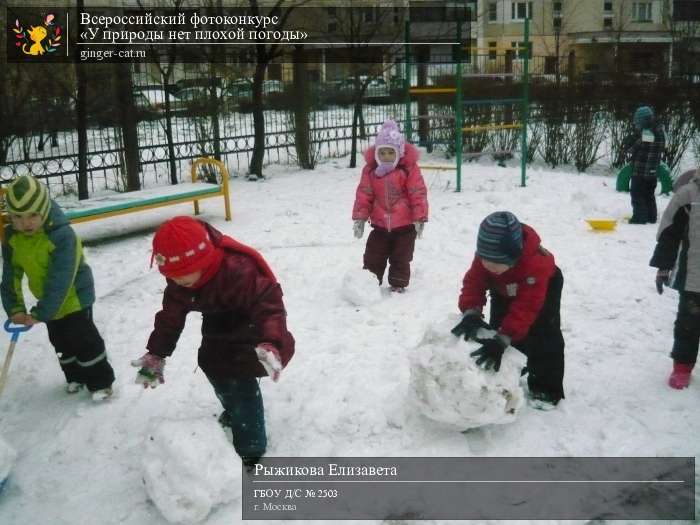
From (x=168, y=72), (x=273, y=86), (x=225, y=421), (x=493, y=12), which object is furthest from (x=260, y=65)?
(x=493, y=12)

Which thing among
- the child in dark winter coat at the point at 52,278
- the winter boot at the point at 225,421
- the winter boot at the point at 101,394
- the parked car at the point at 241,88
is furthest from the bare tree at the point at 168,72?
the winter boot at the point at 225,421

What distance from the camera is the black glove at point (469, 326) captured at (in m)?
2.77

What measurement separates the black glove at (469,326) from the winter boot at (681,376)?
115 cm

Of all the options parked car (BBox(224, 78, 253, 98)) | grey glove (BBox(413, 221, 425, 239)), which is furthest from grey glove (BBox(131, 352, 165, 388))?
parked car (BBox(224, 78, 253, 98))

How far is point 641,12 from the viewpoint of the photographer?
129 ft

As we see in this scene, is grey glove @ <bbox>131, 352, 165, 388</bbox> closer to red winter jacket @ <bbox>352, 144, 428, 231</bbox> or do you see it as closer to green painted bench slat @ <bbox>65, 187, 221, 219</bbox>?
red winter jacket @ <bbox>352, 144, 428, 231</bbox>

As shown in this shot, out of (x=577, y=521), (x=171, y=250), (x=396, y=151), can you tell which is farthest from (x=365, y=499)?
(x=396, y=151)

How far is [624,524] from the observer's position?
236 centimetres

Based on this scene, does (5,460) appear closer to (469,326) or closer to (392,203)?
(469,326)

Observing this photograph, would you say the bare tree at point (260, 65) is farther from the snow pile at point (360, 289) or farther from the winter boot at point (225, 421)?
the winter boot at point (225, 421)

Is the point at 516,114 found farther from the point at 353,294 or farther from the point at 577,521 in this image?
the point at 577,521

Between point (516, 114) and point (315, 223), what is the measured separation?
7665mm

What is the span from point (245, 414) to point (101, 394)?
1.12 meters

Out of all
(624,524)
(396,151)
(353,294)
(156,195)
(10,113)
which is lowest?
(624,524)
